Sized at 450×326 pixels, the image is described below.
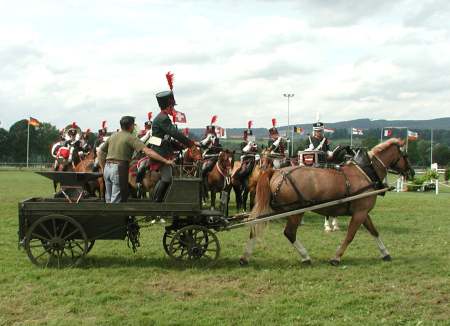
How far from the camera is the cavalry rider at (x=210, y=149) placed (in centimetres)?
1788

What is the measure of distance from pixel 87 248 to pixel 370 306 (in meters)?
4.46

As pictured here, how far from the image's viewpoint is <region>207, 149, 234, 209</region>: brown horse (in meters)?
17.6

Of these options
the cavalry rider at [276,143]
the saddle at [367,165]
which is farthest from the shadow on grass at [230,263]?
the cavalry rider at [276,143]

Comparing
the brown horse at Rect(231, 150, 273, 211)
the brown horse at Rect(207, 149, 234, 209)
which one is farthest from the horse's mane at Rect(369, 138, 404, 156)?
the brown horse at Rect(207, 149, 234, 209)

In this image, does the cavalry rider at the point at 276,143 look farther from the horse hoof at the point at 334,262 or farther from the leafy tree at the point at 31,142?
the leafy tree at the point at 31,142

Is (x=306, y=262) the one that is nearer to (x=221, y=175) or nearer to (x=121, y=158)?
(x=121, y=158)

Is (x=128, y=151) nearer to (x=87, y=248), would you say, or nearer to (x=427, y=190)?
(x=87, y=248)

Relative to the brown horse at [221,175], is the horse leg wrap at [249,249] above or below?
below

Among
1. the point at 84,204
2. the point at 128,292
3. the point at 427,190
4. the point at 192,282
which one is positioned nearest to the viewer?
the point at 128,292

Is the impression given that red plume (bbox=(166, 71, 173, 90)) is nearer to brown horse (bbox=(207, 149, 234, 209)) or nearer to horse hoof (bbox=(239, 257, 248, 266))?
horse hoof (bbox=(239, 257, 248, 266))

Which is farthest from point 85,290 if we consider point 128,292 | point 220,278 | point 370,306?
point 370,306

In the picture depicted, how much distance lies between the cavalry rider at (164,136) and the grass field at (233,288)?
52.5 inches

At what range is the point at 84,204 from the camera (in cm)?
902

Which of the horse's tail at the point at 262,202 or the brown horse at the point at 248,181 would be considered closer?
the horse's tail at the point at 262,202
